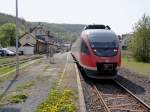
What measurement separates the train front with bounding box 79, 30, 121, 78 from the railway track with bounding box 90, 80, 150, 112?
1.91 metres

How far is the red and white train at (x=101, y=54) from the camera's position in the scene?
804 inches

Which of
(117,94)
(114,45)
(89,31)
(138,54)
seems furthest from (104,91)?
(138,54)

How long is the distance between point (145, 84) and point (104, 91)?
347 centimetres

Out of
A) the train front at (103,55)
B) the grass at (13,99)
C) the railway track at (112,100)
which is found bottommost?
the railway track at (112,100)

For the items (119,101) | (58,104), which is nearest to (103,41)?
(119,101)

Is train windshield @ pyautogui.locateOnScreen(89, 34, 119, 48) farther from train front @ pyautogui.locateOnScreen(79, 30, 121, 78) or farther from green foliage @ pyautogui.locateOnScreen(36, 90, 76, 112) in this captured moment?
green foliage @ pyautogui.locateOnScreen(36, 90, 76, 112)

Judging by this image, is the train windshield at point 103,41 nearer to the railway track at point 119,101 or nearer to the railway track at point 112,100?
the railway track at point 112,100

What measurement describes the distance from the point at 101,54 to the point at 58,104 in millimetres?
8811

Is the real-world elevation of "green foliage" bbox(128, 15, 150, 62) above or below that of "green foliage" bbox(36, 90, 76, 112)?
above

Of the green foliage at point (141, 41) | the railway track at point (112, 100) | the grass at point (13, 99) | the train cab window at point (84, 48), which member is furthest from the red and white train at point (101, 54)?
the green foliage at point (141, 41)

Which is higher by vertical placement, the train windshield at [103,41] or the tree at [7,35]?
the tree at [7,35]

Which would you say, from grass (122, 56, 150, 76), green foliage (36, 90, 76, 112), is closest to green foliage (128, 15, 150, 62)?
grass (122, 56, 150, 76)

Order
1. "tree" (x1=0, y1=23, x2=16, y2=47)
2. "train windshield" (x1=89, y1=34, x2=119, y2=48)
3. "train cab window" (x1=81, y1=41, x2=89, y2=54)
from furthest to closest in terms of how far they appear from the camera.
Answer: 1. "tree" (x1=0, y1=23, x2=16, y2=47)
2. "train cab window" (x1=81, y1=41, x2=89, y2=54)
3. "train windshield" (x1=89, y1=34, x2=119, y2=48)

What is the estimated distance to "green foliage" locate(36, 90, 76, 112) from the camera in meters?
11.4
